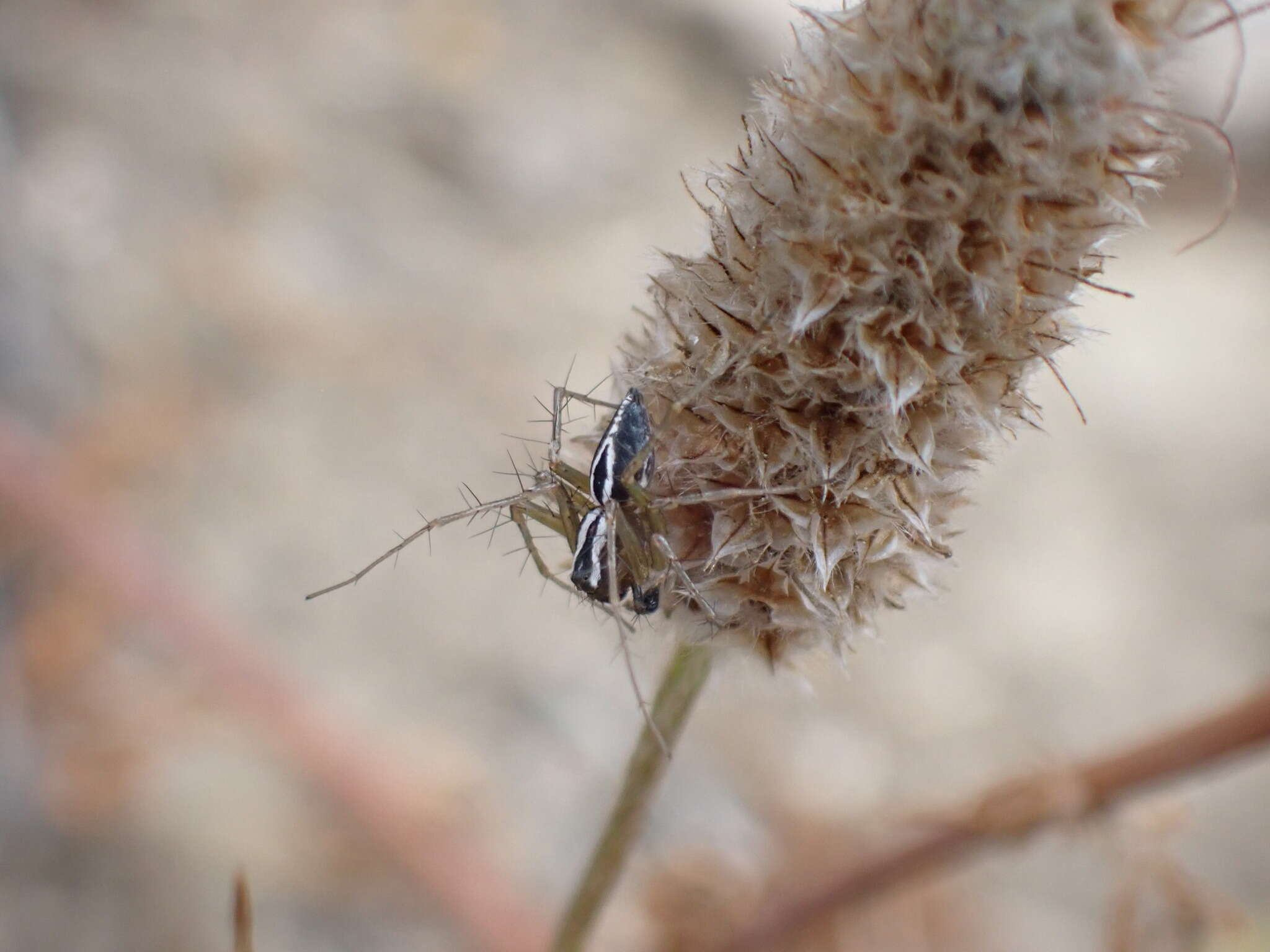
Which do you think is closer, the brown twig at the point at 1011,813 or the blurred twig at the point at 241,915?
the blurred twig at the point at 241,915

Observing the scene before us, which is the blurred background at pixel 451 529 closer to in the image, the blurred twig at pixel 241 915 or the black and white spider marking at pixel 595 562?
the black and white spider marking at pixel 595 562

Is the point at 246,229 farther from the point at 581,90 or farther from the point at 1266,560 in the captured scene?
the point at 1266,560

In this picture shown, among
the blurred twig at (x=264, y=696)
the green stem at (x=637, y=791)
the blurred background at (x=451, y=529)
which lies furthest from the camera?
the blurred background at (x=451, y=529)

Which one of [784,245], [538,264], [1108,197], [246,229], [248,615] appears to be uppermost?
[246,229]

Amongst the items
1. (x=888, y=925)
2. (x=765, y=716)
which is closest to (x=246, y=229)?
(x=765, y=716)

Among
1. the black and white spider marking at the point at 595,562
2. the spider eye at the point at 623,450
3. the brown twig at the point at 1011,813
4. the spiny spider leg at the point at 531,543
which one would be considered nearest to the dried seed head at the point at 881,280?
the spider eye at the point at 623,450

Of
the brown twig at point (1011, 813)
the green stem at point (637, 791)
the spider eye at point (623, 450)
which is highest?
the spider eye at point (623, 450)

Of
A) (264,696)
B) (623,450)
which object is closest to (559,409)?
(623,450)
